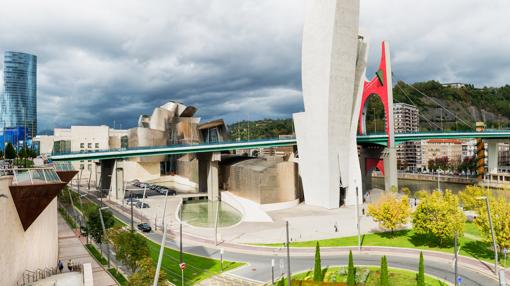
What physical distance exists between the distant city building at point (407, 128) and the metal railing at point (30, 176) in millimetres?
147624

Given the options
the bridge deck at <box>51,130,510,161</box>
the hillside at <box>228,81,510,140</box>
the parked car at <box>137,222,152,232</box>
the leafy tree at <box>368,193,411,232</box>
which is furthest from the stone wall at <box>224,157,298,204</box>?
the hillside at <box>228,81,510,140</box>

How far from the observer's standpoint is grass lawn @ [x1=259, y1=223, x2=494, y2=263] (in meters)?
31.9

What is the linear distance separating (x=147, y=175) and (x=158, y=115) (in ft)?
62.8

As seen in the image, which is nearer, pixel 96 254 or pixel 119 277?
pixel 119 277

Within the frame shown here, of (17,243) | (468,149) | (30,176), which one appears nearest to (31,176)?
(30,176)

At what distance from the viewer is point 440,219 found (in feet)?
105

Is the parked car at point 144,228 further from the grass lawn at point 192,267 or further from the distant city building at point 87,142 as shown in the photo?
the distant city building at point 87,142

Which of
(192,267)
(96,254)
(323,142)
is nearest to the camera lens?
(192,267)

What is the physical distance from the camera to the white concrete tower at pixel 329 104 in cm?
5350

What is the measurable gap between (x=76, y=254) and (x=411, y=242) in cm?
3216

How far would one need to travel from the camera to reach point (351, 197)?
5988cm

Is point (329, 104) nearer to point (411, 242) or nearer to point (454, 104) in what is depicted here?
point (411, 242)

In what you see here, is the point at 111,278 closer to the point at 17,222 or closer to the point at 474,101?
the point at 17,222

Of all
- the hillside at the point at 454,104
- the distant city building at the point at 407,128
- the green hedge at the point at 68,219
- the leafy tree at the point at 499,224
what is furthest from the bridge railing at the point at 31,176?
the hillside at the point at 454,104
